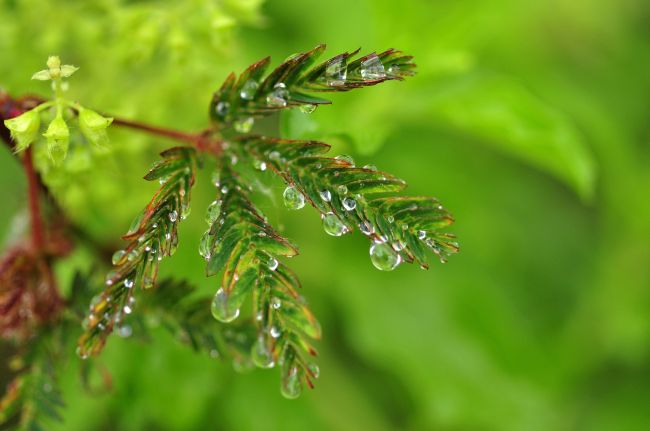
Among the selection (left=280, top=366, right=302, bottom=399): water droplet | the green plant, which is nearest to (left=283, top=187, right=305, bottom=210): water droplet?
the green plant

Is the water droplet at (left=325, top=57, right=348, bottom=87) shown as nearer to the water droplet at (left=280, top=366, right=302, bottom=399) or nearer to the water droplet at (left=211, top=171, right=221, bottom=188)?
the water droplet at (left=211, top=171, right=221, bottom=188)

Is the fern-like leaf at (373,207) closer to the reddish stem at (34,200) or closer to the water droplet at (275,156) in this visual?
the water droplet at (275,156)

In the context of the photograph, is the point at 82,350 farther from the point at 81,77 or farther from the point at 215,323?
the point at 81,77

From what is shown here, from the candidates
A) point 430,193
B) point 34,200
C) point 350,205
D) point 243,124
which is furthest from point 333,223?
point 430,193

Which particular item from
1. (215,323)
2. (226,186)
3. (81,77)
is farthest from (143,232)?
(81,77)

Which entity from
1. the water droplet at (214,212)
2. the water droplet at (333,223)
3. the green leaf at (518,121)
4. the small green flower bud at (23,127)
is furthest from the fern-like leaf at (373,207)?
the green leaf at (518,121)
